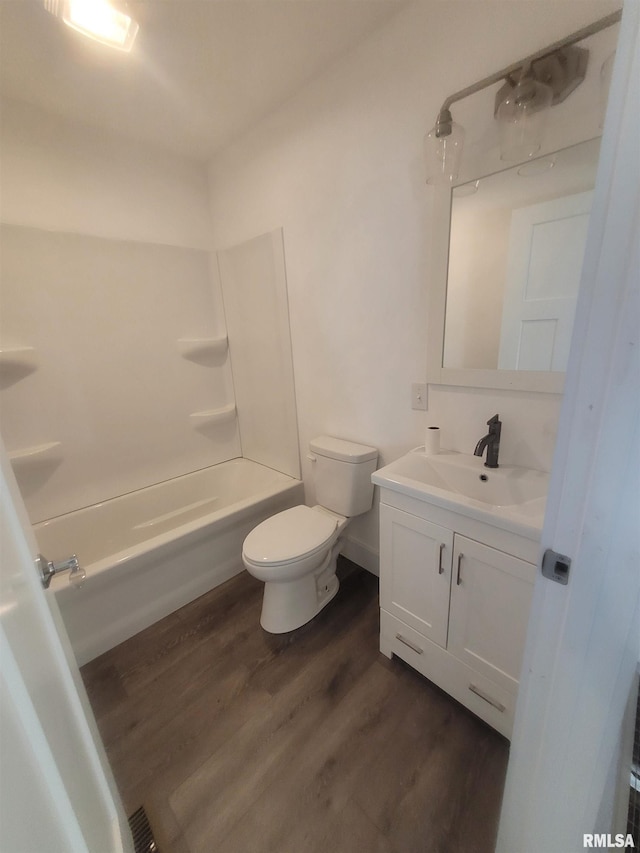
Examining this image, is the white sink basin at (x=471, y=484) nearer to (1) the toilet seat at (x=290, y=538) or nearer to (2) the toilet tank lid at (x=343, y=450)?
(2) the toilet tank lid at (x=343, y=450)

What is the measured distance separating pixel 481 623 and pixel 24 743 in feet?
3.77

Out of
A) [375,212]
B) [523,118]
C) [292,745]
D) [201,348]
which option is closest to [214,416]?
[201,348]

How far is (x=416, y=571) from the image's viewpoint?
1227 millimetres

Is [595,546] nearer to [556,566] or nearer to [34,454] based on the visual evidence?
[556,566]

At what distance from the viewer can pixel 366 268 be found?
1.56 meters

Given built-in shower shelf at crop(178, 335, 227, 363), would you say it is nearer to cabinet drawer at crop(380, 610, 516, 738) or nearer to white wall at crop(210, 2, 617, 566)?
white wall at crop(210, 2, 617, 566)

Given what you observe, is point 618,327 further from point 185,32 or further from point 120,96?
point 120,96

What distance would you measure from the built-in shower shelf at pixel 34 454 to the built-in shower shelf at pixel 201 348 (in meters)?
0.94

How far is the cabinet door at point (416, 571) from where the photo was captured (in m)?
1.14

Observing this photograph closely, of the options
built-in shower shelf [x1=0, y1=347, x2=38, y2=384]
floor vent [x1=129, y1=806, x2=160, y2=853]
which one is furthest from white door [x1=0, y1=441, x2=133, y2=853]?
built-in shower shelf [x1=0, y1=347, x2=38, y2=384]

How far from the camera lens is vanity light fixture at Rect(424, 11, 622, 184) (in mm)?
923

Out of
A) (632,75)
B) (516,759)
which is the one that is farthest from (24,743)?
(632,75)

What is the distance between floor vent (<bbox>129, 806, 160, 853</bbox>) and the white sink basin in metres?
1.22

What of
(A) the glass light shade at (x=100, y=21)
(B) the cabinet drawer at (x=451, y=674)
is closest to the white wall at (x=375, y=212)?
(B) the cabinet drawer at (x=451, y=674)
